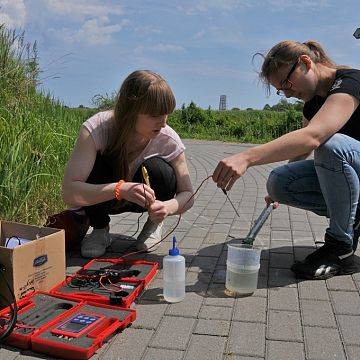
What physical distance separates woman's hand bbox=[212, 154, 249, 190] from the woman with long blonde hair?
1.65ft

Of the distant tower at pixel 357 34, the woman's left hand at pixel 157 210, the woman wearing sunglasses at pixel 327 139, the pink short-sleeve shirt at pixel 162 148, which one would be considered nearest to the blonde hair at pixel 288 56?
the woman wearing sunglasses at pixel 327 139

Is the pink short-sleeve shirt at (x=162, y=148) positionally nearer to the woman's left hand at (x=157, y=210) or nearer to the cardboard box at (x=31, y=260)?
the woman's left hand at (x=157, y=210)

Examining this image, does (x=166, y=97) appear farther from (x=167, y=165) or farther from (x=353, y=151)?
(x=353, y=151)

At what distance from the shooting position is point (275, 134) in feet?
60.0

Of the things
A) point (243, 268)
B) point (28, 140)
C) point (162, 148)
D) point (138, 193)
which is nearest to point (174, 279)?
point (243, 268)

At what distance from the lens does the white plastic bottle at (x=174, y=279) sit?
2.57 metres

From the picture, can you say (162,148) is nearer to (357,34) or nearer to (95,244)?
(95,244)

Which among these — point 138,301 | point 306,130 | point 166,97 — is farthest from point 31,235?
point 306,130

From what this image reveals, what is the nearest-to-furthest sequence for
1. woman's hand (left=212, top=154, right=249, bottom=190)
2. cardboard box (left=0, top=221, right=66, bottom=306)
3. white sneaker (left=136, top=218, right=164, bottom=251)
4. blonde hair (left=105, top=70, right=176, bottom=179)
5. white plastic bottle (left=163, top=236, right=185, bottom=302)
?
cardboard box (left=0, top=221, right=66, bottom=306), woman's hand (left=212, top=154, right=249, bottom=190), white plastic bottle (left=163, top=236, right=185, bottom=302), blonde hair (left=105, top=70, right=176, bottom=179), white sneaker (left=136, top=218, right=164, bottom=251)

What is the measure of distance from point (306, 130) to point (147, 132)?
3.22 ft

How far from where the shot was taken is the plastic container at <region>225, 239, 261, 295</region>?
262cm

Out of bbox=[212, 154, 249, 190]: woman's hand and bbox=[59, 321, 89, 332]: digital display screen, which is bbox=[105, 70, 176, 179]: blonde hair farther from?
bbox=[59, 321, 89, 332]: digital display screen

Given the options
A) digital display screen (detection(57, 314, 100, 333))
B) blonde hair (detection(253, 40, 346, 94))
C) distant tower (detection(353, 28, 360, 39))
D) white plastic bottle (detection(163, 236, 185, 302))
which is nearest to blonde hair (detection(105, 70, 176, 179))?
blonde hair (detection(253, 40, 346, 94))

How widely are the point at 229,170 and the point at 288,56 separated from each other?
2.79ft
